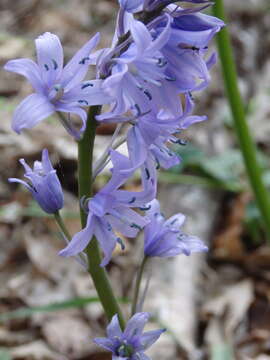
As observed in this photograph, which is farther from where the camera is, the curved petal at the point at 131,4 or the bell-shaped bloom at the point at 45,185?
the bell-shaped bloom at the point at 45,185

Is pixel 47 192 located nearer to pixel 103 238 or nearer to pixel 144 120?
pixel 103 238

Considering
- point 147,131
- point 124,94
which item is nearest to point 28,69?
point 124,94

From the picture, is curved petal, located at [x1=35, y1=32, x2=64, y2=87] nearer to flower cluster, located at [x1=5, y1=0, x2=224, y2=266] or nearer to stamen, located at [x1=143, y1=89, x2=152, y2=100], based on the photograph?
flower cluster, located at [x1=5, y1=0, x2=224, y2=266]

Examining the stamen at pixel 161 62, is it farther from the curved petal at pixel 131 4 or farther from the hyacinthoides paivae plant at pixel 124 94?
the curved petal at pixel 131 4

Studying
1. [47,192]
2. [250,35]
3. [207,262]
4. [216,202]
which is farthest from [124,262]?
[250,35]

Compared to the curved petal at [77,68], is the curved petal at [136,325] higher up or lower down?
lower down

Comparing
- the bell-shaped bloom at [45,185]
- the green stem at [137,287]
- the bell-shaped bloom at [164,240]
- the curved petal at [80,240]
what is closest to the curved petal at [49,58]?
the bell-shaped bloom at [45,185]
